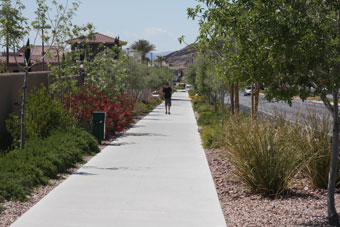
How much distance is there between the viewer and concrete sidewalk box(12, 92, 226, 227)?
728cm

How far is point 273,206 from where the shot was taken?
26.8 ft

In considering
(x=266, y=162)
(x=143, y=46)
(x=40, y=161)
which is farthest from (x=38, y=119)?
(x=143, y=46)

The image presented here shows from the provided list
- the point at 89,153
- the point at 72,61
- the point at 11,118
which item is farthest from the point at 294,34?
the point at 72,61

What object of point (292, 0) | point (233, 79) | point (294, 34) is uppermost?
point (292, 0)

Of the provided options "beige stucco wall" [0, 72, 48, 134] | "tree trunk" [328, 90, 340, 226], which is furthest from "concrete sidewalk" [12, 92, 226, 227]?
"beige stucco wall" [0, 72, 48, 134]

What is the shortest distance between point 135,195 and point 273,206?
213cm

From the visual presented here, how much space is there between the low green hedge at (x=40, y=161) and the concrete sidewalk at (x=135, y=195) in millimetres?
370

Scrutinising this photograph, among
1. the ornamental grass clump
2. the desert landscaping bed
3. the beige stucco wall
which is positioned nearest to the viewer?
the desert landscaping bed

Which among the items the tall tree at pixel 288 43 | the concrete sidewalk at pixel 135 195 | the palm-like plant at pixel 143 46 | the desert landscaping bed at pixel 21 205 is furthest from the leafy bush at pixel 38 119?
the palm-like plant at pixel 143 46

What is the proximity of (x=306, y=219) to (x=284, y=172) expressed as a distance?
5.41 feet

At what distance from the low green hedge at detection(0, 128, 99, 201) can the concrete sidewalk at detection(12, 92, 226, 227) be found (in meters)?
0.37

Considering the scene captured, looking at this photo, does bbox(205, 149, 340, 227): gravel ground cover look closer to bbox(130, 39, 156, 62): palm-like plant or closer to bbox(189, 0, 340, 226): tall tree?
bbox(189, 0, 340, 226): tall tree

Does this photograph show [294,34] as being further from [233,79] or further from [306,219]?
[306,219]

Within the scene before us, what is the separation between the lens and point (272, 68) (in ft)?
21.3
